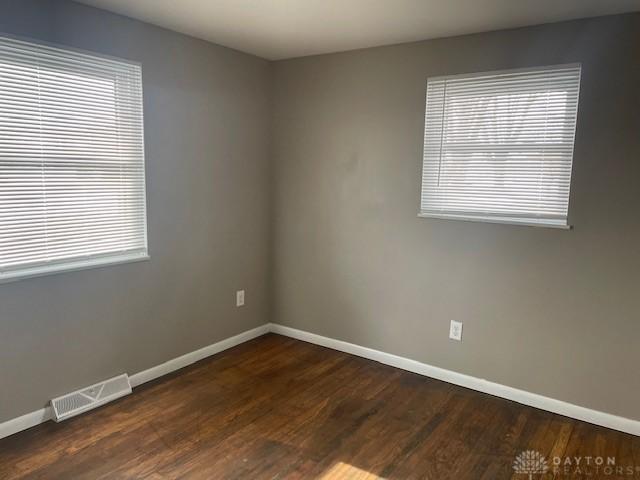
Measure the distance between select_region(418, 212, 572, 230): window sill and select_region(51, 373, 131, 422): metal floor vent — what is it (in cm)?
222

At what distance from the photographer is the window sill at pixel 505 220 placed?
8.75 ft

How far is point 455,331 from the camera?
3.10 meters

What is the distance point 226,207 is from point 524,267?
2114mm

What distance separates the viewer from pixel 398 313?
131 inches

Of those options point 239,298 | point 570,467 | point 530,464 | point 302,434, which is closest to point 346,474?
point 302,434

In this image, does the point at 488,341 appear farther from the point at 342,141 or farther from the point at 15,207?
the point at 15,207

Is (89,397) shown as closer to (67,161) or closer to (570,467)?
(67,161)

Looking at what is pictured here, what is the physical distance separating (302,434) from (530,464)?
1160mm

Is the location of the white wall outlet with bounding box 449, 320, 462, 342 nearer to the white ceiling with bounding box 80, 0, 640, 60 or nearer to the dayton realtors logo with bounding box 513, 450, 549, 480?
the dayton realtors logo with bounding box 513, 450, 549, 480

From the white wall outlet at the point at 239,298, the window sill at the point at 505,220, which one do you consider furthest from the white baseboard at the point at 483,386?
the window sill at the point at 505,220

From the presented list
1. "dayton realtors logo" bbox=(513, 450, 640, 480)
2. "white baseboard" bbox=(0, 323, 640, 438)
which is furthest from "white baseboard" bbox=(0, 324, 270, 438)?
"dayton realtors logo" bbox=(513, 450, 640, 480)

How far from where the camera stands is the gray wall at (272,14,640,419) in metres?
2.52

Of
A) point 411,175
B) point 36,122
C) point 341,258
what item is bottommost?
point 341,258

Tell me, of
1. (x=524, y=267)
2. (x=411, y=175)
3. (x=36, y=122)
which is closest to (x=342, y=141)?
(x=411, y=175)
